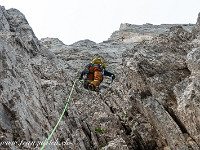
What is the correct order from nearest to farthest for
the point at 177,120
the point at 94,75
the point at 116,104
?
the point at 177,120, the point at 116,104, the point at 94,75

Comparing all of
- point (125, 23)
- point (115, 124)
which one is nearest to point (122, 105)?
point (115, 124)

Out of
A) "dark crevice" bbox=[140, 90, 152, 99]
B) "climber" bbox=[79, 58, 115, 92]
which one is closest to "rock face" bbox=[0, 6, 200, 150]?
"dark crevice" bbox=[140, 90, 152, 99]

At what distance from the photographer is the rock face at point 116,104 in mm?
6855

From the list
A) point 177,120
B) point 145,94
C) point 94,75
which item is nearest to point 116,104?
point 145,94

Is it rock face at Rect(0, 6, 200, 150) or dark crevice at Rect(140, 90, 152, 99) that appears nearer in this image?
rock face at Rect(0, 6, 200, 150)

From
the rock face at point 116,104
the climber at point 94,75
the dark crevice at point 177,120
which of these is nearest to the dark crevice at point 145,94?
the rock face at point 116,104

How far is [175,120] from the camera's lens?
8.26 meters

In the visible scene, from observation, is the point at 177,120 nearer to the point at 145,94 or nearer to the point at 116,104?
the point at 145,94

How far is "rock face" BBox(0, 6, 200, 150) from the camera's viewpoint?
686 centimetres

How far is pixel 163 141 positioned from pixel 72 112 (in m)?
4.39

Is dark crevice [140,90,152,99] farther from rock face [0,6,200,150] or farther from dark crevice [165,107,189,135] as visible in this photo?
dark crevice [165,107,189,135]

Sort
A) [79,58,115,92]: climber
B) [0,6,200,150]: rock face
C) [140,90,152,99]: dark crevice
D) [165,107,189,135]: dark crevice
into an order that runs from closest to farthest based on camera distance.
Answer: [0,6,200,150]: rock face < [165,107,189,135]: dark crevice < [140,90,152,99]: dark crevice < [79,58,115,92]: climber

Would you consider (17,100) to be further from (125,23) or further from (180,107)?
(125,23)

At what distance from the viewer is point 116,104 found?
40.0 ft
